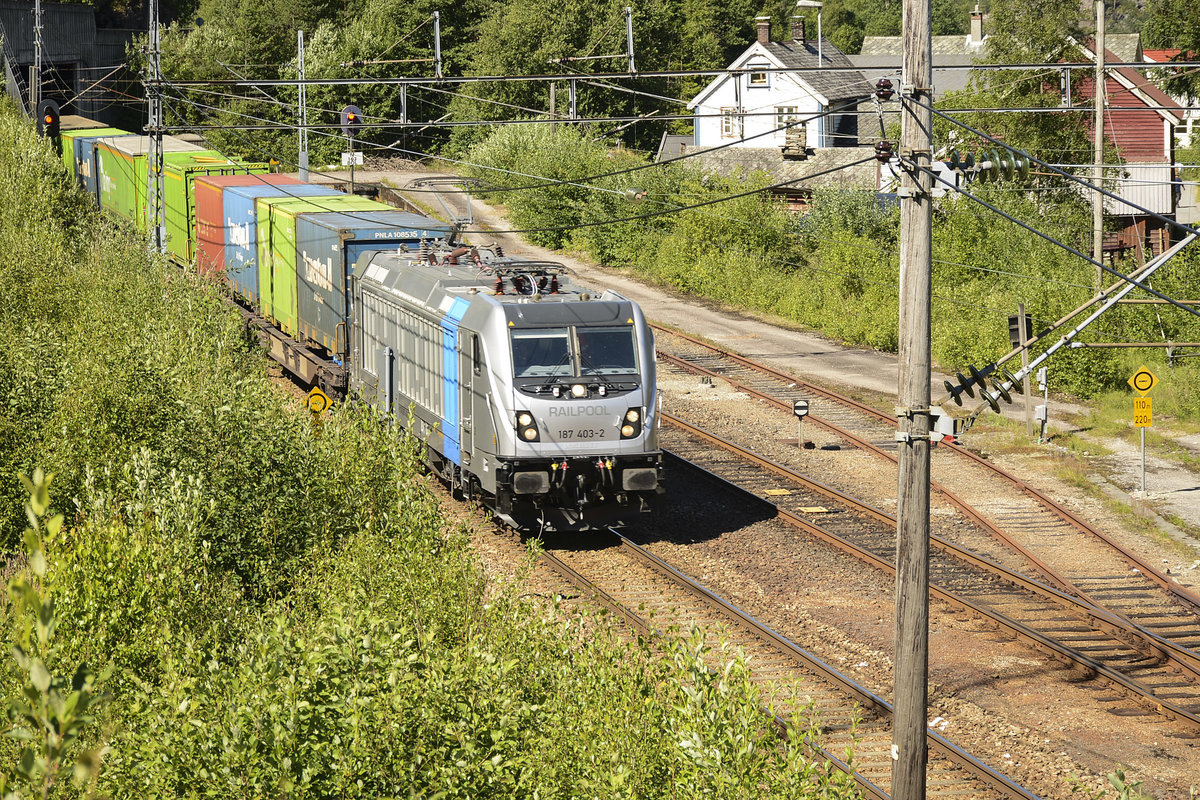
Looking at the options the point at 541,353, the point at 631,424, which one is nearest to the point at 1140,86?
the point at 631,424

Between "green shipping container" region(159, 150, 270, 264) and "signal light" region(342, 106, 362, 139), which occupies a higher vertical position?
"signal light" region(342, 106, 362, 139)

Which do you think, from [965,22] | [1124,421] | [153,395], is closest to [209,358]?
[153,395]

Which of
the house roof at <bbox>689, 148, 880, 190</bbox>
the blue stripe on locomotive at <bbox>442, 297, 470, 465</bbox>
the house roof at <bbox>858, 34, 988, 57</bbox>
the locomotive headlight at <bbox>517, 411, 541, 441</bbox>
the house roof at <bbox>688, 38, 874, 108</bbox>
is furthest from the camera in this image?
the house roof at <bbox>858, 34, 988, 57</bbox>

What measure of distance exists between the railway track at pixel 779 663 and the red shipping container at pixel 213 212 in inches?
677

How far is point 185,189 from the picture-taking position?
3434cm

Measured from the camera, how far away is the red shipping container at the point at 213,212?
103 ft

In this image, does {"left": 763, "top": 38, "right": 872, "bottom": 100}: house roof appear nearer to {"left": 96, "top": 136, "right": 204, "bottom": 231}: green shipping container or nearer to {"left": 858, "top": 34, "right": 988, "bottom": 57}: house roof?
{"left": 858, "top": 34, "right": 988, "bottom": 57}: house roof

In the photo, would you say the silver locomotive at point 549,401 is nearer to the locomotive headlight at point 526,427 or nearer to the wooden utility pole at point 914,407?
the locomotive headlight at point 526,427

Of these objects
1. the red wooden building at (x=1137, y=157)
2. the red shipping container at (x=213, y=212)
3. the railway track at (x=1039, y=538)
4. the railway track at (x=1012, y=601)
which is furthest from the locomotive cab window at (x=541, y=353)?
the red wooden building at (x=1137, y=157)

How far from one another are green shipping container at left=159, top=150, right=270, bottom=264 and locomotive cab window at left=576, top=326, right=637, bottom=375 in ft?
64.9

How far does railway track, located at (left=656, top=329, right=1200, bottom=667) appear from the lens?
16.4 meters

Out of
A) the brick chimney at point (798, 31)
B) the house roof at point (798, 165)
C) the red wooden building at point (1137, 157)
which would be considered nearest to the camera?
the red wooden building at point (1137, 157)

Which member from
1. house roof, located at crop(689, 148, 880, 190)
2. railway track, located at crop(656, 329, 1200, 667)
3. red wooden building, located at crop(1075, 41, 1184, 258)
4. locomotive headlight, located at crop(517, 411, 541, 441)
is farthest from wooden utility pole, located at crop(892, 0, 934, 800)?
house roof, located at crop(689, 148, 880, 190)

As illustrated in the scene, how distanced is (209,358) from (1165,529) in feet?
50.4
